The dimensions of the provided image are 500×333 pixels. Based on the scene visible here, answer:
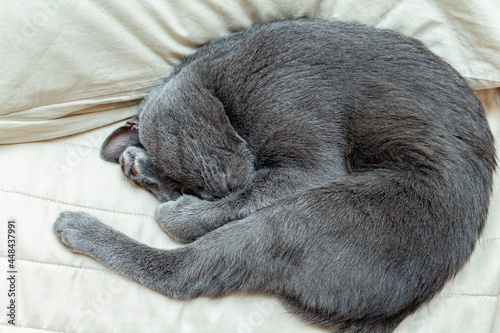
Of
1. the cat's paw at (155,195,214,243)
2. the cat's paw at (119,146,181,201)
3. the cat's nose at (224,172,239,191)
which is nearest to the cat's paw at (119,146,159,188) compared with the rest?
the cat's paw at (119,146,181,201)

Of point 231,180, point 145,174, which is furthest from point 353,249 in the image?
point 145,174

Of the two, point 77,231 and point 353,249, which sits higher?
point 353,249

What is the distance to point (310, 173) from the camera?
1537mm

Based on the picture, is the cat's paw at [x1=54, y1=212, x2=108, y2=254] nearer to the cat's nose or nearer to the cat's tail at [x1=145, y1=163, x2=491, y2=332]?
the cat's tail at [x1=145, y1=163, x2=491, y2=332]

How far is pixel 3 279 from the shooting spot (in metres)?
1.45

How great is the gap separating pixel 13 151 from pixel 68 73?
1.01 feet

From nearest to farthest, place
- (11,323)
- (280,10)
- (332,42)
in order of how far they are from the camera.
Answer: (11,323) < (332,42) < (280,10)

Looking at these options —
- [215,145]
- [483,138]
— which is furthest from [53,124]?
[483,138]

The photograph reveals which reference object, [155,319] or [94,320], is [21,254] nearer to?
[94,320]

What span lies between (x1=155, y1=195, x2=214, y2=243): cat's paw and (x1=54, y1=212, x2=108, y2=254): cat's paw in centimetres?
18

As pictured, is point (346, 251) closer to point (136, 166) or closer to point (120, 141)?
point (136, 166)

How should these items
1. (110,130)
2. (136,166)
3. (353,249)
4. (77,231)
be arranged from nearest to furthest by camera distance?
(353,249) → (77,231) → (136,166) → (110,130)

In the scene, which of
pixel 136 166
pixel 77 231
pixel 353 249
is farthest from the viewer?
pixel 136 166

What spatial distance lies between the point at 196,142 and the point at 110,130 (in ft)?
1.16
